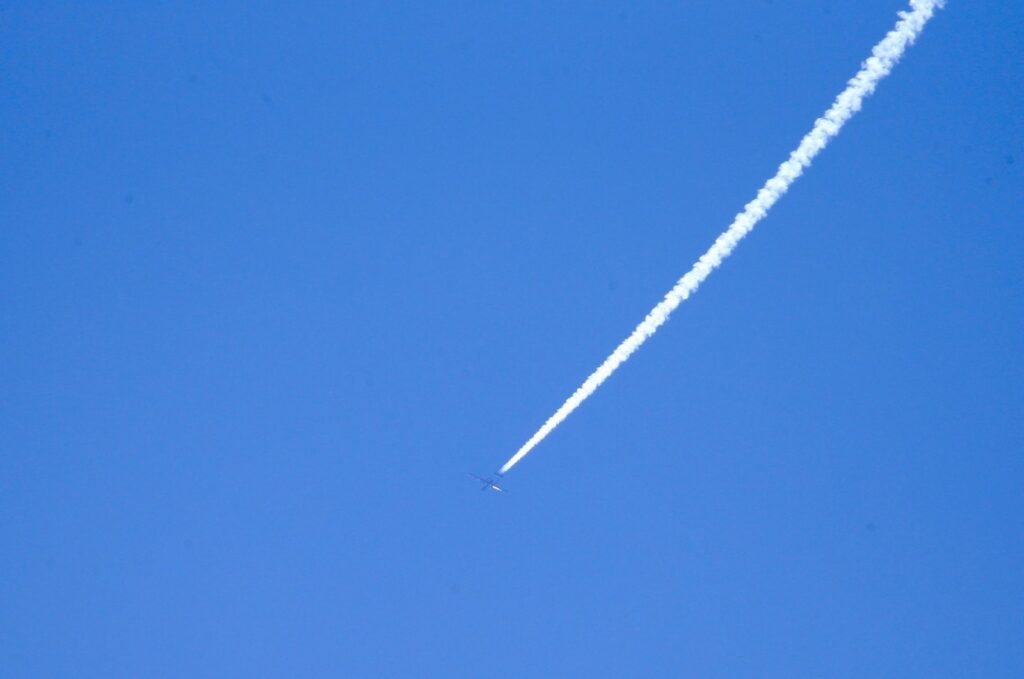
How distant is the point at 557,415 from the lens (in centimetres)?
703

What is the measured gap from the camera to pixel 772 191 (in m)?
6.89

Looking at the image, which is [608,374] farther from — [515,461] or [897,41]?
[897,41]

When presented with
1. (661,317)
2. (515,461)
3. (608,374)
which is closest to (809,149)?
(661,317)

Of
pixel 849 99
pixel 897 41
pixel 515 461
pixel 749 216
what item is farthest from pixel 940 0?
pixel 515 461

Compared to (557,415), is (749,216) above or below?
above

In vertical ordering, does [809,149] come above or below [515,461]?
above

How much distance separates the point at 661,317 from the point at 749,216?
780mm

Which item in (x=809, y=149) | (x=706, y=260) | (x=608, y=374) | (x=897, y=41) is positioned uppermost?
(x=897, y=41)

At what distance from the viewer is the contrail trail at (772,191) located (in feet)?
22.2

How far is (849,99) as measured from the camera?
6.82 m

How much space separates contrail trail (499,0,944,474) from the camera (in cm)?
677

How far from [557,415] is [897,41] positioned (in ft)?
9.58

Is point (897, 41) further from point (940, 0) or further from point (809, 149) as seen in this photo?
point (809, 149)

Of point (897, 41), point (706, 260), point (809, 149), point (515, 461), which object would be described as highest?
point (897, 41)
